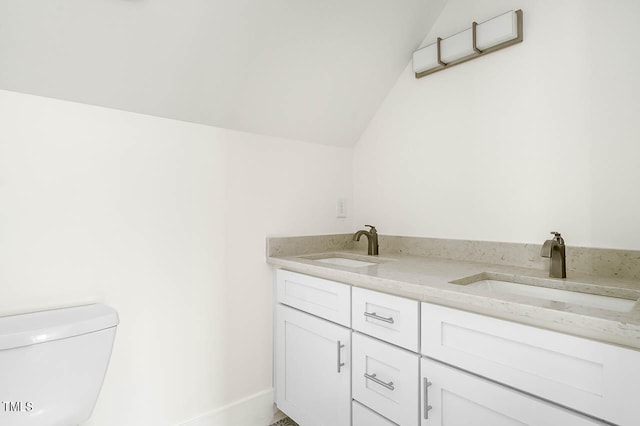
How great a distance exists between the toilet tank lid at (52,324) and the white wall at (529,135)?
1465 millimetres

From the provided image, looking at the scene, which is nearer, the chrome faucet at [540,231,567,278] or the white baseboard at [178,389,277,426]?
the chrome faucet at [540,231,567,278]

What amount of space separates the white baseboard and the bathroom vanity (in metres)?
0.10

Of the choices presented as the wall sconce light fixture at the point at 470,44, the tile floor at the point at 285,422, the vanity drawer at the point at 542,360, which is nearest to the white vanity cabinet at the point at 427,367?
the vanity drawer at the point at 542,360

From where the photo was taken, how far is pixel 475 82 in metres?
1.62

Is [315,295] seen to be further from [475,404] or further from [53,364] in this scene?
[53,364]

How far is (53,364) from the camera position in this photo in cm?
106

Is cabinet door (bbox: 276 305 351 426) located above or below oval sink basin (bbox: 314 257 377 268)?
below

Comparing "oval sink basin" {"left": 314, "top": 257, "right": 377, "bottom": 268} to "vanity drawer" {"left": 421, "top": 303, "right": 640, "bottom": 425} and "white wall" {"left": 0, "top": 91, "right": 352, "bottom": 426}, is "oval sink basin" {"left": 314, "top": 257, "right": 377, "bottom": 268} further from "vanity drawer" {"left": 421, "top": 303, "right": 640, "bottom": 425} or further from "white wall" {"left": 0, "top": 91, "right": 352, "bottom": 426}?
"vanity drawer" {"left": 421, "top": 303, "right": 640, "bottom": 425}

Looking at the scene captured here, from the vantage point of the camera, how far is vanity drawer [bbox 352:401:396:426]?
1220 mm

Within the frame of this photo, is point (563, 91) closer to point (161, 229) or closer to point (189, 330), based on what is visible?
point (161, 229)

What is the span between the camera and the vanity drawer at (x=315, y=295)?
A: 1381 millimetres

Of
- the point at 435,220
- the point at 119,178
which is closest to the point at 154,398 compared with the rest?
the point at 119,178

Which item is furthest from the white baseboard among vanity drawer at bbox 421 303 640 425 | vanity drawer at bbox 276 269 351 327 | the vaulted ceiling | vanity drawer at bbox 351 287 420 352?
the vaulted ceiling

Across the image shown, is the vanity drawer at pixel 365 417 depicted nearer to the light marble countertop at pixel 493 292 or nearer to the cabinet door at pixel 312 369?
the cabinet door at pixel 312 369
